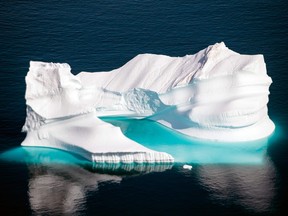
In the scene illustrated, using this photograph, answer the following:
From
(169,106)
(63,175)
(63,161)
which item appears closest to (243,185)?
Result: (169,106)

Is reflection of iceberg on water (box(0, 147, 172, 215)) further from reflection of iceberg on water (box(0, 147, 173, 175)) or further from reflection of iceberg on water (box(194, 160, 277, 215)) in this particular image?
reflection of iceberg on water (box(194, 160, 277, 215))

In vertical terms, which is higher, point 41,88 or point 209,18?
point 209,18

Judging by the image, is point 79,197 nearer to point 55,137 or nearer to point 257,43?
point 55,137

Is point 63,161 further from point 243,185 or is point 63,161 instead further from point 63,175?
point 243,185

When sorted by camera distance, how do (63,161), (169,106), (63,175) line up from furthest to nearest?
(169,106), (63,161), (63,175)

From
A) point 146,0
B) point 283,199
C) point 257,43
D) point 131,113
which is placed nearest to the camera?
point 283,199

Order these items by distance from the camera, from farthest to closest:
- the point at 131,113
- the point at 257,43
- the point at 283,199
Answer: the point at 257,43
the point at 131,113
the point at 283,199

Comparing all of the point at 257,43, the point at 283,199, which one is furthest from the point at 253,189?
the point at 257,43
